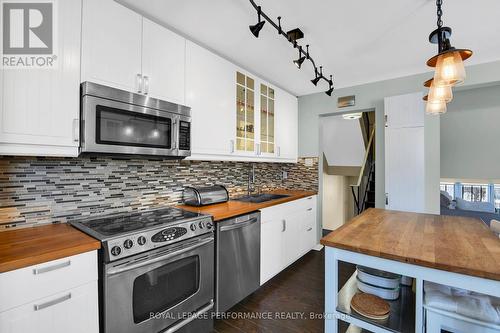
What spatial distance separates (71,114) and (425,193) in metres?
3.48

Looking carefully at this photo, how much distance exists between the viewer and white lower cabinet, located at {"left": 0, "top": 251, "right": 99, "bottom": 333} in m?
0.99

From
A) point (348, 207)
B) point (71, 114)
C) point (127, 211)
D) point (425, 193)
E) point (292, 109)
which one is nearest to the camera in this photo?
point (71, 114)

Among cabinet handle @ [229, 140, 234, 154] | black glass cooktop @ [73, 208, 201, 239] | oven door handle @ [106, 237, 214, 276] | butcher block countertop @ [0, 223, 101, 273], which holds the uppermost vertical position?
cabinet handle @ [229, 140, 234, 154]

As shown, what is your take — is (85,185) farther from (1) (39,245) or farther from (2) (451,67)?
(2) (451,67)

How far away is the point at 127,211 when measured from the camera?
1.95 meters

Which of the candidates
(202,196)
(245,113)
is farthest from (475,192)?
(202,196)

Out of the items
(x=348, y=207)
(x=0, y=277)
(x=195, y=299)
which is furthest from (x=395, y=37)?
(x=348, y=207)

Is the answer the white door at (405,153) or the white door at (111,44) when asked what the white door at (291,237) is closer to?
the white door at (405,153)

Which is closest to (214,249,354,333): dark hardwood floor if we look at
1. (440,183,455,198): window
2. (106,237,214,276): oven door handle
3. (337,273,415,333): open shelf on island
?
(337,273,415,333): open shelf on island

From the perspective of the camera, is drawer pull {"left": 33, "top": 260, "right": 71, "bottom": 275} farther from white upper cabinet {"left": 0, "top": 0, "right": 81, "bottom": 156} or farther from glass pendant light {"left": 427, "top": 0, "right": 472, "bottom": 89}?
glass pendant light {"left": 427, "top": 0, "right": 472, "bottom": 89}

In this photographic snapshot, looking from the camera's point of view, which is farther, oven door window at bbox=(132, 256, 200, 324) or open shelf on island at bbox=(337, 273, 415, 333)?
A: oven door window at bbox=(132, 256, 200, 324)

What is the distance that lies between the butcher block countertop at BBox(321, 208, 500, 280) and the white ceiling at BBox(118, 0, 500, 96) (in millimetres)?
1570

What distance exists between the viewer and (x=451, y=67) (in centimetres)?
126

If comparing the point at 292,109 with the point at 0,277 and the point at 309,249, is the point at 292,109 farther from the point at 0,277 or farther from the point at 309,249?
the point at 0,277
